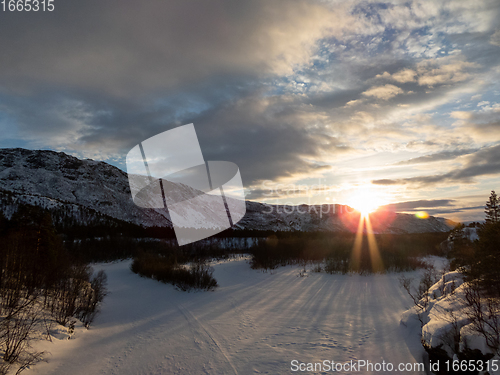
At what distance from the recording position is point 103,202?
116188 millimetres

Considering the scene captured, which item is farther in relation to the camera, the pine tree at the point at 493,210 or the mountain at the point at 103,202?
the mountain at the point at 103,202

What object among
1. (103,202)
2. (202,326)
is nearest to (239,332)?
(202,326)

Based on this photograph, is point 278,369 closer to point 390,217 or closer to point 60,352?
point 60,352

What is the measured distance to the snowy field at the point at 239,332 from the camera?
19.2 feet

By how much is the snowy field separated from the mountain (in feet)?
236

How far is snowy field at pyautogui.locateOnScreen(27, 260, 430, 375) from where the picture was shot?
19.2 ft

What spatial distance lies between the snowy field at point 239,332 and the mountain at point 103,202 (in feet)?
236

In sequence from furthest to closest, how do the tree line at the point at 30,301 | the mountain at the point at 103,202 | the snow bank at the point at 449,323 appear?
the mountain at the point at 103,202
the tree line at the point at 30,301
the snow bank at the point at 449,323

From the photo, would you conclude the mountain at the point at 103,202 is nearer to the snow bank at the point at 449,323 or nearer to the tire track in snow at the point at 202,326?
the tire track in snow at the point at 202,326

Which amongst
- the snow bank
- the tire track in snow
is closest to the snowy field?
the tire track in snow

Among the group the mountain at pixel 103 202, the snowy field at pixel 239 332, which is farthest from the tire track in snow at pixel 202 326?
the mountain at pixel 103 202

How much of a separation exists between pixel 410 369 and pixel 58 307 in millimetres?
9408

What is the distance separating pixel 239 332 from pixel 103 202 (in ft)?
412

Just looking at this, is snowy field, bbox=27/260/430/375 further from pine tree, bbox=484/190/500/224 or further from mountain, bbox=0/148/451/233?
mountain, bbox=0/148/451/233
